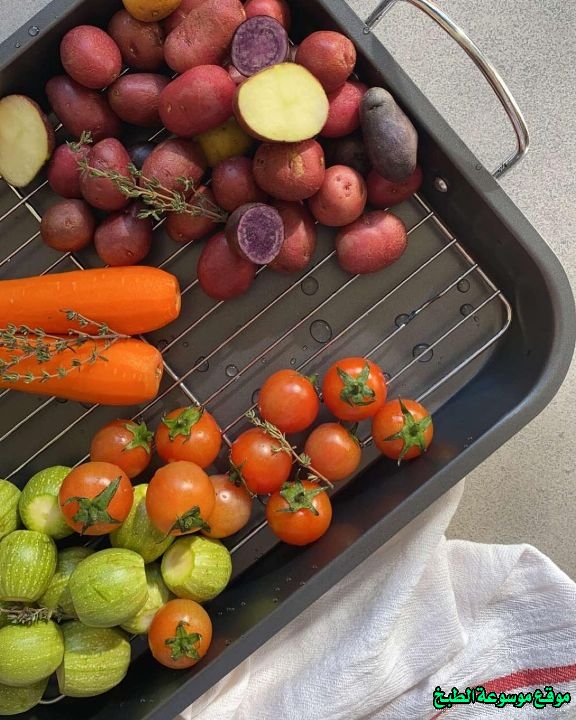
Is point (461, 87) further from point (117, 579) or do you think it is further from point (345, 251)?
point (117, 579)

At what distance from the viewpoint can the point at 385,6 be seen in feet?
2.82

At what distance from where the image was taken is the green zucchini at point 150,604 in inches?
35.4

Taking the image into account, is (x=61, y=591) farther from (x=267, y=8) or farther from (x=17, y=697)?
(x=267, y=8)

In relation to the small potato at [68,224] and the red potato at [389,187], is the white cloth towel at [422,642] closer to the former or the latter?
the red potato at [389,187]

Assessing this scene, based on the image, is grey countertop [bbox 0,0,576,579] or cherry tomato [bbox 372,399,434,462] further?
grey countertop [bbox 0,0,576,579]

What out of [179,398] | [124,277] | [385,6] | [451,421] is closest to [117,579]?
[179,398]

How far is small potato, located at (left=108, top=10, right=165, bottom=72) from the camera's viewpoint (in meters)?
0.89

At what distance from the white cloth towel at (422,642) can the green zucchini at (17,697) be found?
0.69 feet

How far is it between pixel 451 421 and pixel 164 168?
1.73 feet

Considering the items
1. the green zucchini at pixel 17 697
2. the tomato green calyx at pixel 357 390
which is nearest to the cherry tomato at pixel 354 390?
the tomato green calyx at pixel 357 390

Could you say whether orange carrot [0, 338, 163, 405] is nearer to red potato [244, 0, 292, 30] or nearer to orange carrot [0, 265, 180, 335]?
orange carrot [0, 265, 180, 335]

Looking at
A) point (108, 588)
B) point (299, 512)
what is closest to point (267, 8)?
point (299, 512)

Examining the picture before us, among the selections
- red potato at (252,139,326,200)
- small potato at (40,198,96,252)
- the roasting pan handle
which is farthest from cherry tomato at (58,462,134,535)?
the roasting pan handle

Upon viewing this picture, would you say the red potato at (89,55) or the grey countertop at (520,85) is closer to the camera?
the red potato at (89,55)
